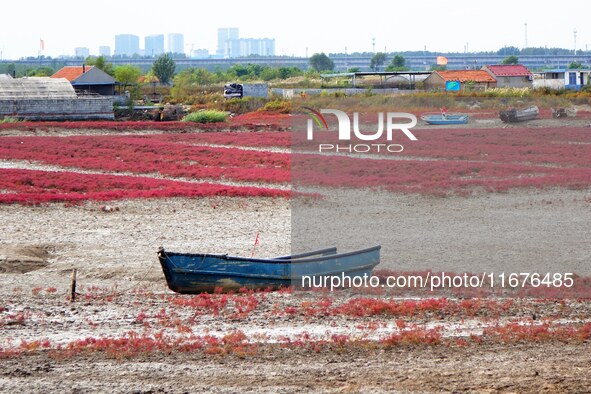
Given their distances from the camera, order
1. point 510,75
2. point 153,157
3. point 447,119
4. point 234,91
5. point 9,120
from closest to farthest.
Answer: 1. point 447,119
2. point 153,157
3. point 9,120
4. point 510,75
5. point 234,91

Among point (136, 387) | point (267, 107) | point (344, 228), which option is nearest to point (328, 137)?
point (344, 228)

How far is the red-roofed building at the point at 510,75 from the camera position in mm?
81375

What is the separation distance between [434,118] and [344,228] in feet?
30.4

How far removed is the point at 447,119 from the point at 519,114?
292 cm

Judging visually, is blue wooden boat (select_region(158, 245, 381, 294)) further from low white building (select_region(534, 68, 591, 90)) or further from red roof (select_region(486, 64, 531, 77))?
red roof (select_region(486, 64, 531, 77))

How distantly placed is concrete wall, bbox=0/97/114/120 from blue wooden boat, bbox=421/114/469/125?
4125 cm

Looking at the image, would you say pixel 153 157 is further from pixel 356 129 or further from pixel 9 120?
pixel 9 120

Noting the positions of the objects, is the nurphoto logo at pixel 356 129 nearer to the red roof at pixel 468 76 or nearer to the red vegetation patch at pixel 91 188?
the red vegetation patch at pixel 91 188

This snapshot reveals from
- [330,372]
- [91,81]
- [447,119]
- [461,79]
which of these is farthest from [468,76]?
[330,372]

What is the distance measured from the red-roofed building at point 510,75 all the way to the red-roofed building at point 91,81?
36.1m

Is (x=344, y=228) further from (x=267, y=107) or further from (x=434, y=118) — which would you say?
(x=267, y=107)

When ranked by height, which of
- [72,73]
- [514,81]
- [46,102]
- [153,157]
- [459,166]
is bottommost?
[153,157]

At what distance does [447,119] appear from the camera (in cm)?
3697

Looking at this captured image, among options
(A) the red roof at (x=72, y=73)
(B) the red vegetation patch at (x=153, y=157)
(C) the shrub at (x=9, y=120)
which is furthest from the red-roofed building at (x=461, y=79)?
(A) the red roof at (x=72, y=73)
